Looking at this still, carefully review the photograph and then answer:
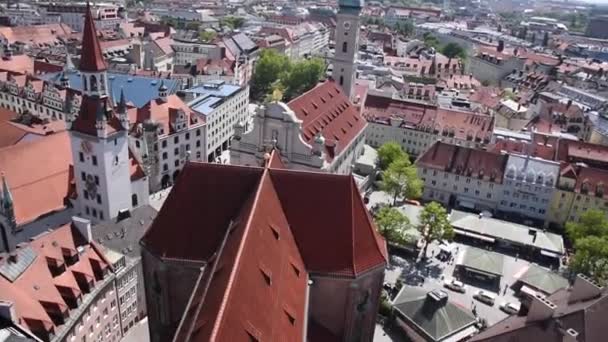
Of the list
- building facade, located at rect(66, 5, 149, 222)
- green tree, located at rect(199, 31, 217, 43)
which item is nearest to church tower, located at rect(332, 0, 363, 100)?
building facade, located at rect(66, 5, 149, 222)

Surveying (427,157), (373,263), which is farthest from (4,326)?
(427,157)

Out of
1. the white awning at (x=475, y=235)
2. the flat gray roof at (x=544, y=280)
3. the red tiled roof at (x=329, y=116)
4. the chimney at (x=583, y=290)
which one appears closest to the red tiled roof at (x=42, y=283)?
the red tiled roof at (x=329, y=116)

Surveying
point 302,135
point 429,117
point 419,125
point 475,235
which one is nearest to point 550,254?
point 475,235

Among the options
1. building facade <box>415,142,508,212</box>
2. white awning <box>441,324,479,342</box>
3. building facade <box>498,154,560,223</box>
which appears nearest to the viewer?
white awning <box>441,324,479,342</box>

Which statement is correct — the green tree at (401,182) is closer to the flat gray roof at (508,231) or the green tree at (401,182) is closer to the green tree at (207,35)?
the flat gray roof at (508,231)

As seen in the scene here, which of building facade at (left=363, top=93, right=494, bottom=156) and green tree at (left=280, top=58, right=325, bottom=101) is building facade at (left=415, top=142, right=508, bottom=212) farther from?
green tree at (left=280, top=58, right=325, bottom=101)

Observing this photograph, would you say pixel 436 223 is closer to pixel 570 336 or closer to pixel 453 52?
pixel 570 336

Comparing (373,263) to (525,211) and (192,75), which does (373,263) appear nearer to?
(525,211)

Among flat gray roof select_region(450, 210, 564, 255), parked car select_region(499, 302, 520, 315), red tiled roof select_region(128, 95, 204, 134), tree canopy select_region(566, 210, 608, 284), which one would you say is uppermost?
red tiled roof select_region(128, 95, 204, 134)
